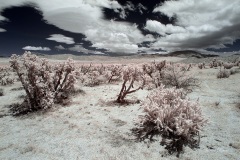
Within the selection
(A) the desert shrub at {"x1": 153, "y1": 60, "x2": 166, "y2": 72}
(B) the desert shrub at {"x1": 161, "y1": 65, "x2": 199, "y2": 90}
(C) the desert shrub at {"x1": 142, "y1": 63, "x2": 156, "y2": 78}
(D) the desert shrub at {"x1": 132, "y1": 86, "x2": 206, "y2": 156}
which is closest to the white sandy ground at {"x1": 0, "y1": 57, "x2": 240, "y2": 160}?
(D) the desert shrub at {"x1": 132, "y1": 86, "x2": 206, "y2": 156}

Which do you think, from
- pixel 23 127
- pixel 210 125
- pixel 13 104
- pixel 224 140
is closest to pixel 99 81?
pixel 13 104

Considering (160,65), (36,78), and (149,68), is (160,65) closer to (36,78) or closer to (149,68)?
(149,68)

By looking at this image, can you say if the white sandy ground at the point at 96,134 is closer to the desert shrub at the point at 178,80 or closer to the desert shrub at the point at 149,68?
the desert shrub at the point at 178,80

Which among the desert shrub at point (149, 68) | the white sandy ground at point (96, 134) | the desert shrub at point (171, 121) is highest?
the desert shrub at point (149, 68)

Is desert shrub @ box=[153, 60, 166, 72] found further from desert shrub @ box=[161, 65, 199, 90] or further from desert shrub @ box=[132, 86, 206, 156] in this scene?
desert shrub @ box=[132, 86, 206, 156]

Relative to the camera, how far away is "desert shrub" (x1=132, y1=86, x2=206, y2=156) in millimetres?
6078

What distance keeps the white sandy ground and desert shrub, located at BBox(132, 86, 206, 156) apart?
0.84 feet

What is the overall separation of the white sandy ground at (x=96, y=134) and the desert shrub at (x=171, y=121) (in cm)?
26

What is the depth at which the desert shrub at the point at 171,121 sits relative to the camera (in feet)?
19.9

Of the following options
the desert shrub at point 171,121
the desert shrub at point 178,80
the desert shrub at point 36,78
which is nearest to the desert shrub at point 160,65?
the desert shrub at point 178,80

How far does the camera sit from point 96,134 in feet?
22.3

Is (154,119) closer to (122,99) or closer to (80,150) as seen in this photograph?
(80,150)

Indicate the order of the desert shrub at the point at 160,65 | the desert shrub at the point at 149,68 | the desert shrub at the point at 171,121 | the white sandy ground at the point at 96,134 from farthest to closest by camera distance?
the desert shrub at the point at 160,65, the desert shrub at the point at 149,68, the desert shrub at the point at 171,121, the white sandy ground at the point at 96,134

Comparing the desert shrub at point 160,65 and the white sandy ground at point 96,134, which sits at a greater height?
the desert shrub at point 160,65
